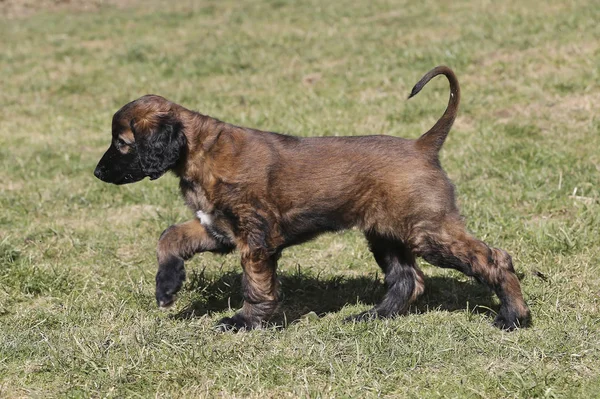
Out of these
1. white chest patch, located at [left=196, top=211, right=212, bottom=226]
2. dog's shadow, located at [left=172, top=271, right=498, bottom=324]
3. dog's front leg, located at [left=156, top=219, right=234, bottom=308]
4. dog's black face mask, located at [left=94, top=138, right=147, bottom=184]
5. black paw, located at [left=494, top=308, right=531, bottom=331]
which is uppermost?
dog's black face mask, located at [left=94, top=138, right=147, bottom=184]

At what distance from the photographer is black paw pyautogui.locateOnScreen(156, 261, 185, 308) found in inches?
207

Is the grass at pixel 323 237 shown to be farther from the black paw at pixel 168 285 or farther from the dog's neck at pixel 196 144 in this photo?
the dog's neck at pixel 196 144

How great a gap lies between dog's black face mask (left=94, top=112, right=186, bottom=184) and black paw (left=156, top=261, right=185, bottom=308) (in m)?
0.58

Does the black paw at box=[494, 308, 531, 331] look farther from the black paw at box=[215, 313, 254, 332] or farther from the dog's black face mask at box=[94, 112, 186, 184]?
the dog's black face mask at box=[94, 112, 186, 184]

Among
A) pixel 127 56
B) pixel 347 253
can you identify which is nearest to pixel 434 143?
pixel 347 253

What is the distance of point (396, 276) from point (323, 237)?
145 cm

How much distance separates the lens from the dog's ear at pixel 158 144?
5258 mm

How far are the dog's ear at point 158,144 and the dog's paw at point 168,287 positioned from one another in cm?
60

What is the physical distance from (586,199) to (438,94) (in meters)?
3.44

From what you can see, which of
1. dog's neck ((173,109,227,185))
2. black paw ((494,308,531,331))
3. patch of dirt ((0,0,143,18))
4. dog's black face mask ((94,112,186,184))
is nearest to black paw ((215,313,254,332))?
dog's neck ((173,109,227,185))

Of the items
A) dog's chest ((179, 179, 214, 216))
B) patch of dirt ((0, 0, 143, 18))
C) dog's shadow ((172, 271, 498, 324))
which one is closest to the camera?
dog's chest ((179, 179, 214, 216))

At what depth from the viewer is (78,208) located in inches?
313

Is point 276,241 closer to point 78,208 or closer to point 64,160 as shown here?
point 78,208

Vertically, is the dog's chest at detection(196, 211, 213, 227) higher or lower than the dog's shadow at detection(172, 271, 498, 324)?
higher
